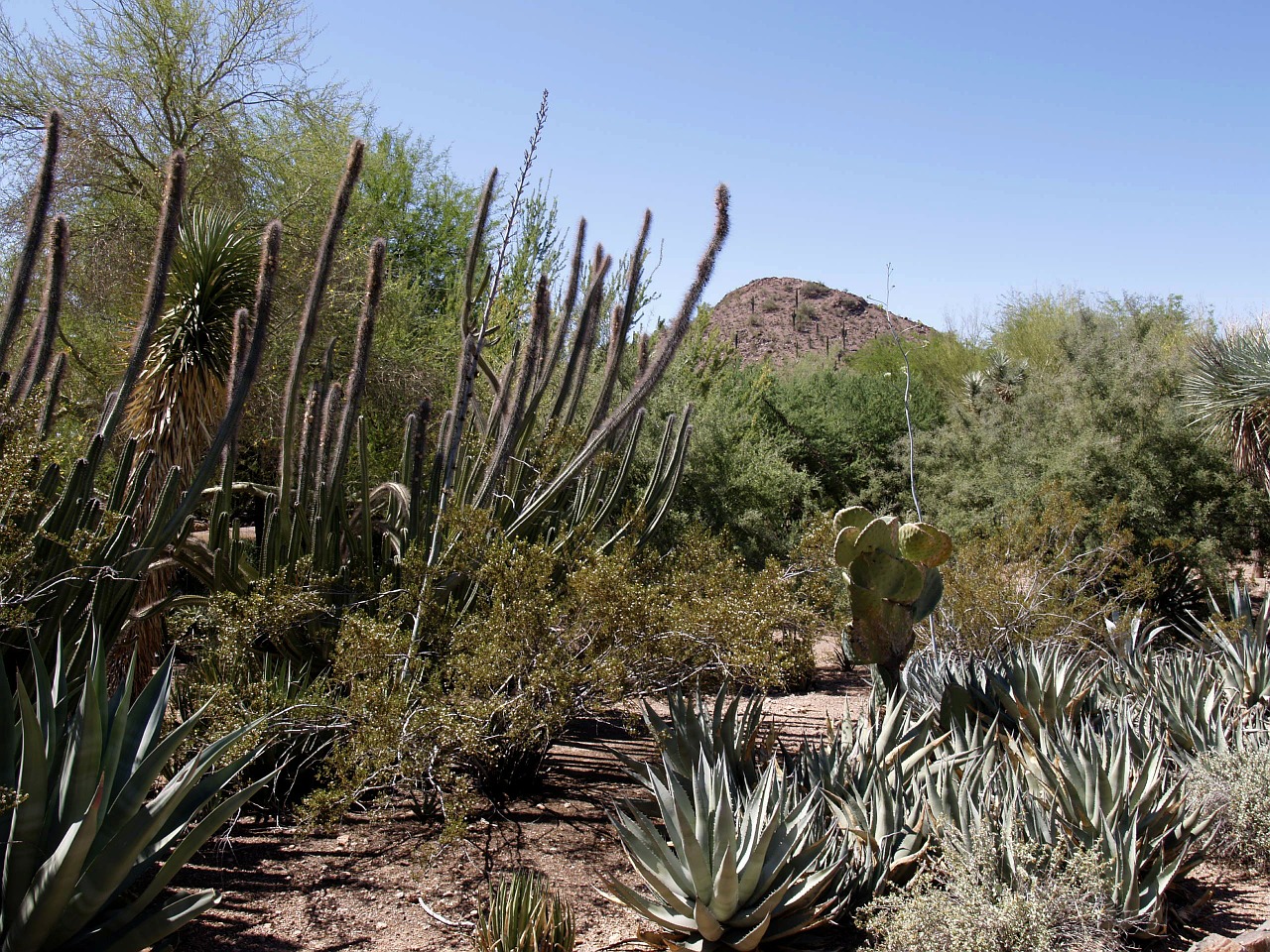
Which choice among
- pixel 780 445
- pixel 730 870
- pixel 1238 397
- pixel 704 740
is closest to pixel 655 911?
pixel 730 870

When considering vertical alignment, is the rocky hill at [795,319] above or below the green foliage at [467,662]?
above

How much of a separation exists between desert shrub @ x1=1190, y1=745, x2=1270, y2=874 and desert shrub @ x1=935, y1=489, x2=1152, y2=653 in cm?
342

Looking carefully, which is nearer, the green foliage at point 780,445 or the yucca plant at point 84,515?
the yucca plant at point 84,515

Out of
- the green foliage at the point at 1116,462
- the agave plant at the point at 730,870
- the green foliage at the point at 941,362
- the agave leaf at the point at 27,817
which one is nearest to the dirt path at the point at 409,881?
the agave plant at the point at 730,870

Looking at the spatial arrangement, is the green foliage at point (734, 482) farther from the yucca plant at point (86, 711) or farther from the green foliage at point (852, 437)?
the yucca plant at point (86, 711)

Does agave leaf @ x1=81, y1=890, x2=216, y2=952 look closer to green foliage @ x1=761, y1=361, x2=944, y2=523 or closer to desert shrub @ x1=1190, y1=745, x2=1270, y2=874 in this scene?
desert shrub @ x1=1190, y1=745, x2=1270, y2=874

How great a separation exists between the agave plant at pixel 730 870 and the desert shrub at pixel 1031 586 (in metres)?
5.30

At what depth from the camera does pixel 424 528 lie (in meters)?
5.96

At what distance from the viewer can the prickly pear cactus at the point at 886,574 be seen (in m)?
6.69

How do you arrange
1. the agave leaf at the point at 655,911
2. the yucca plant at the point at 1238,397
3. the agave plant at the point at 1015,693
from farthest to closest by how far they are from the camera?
the yucca plant at the point at 1238,397
the agave plant at the point at 1015,693
the agave leaf at the point at 655,911

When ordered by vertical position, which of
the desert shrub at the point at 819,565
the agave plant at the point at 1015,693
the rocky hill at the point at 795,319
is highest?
the rocky hill at the point at 795,319

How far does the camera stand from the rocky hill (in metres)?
57.6

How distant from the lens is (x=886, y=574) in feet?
22.0

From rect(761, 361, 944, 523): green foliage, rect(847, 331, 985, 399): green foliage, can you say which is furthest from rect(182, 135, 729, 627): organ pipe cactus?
rect(847, 331, 985, 399): green foliage
